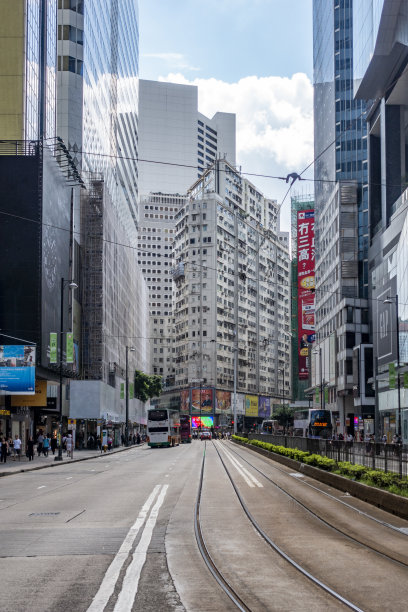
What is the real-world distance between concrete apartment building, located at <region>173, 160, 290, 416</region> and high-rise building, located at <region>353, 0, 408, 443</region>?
5198cm

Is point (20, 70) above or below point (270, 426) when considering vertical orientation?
above

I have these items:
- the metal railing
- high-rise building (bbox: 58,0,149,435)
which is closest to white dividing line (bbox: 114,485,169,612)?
the metal railing

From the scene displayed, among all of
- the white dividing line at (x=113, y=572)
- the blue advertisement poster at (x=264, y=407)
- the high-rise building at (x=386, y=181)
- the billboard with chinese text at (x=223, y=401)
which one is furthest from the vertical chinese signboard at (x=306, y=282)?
the white dividing line at (x=113, y=572)

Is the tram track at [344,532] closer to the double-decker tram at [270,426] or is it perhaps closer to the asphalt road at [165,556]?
the asphalt road at [165,556]

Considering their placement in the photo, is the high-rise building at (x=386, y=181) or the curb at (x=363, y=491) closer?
the curb at (x=363, y=491)

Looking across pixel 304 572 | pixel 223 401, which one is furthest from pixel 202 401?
pixel 304 572

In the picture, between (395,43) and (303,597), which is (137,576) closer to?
(303,597)

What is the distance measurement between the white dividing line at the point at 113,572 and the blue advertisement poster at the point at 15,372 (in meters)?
32.1

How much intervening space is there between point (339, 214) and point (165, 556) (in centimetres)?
9007

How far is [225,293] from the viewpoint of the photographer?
517 feet

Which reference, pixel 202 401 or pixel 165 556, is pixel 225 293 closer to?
pixel 202 401

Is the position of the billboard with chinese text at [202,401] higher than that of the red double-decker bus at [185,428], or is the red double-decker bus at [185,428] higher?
the billboard with chinese text at [202,401]

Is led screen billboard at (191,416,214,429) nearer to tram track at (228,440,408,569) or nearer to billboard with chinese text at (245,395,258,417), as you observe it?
billboard with chinese text at (245,395,258,417)

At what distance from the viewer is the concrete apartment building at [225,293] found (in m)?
154
